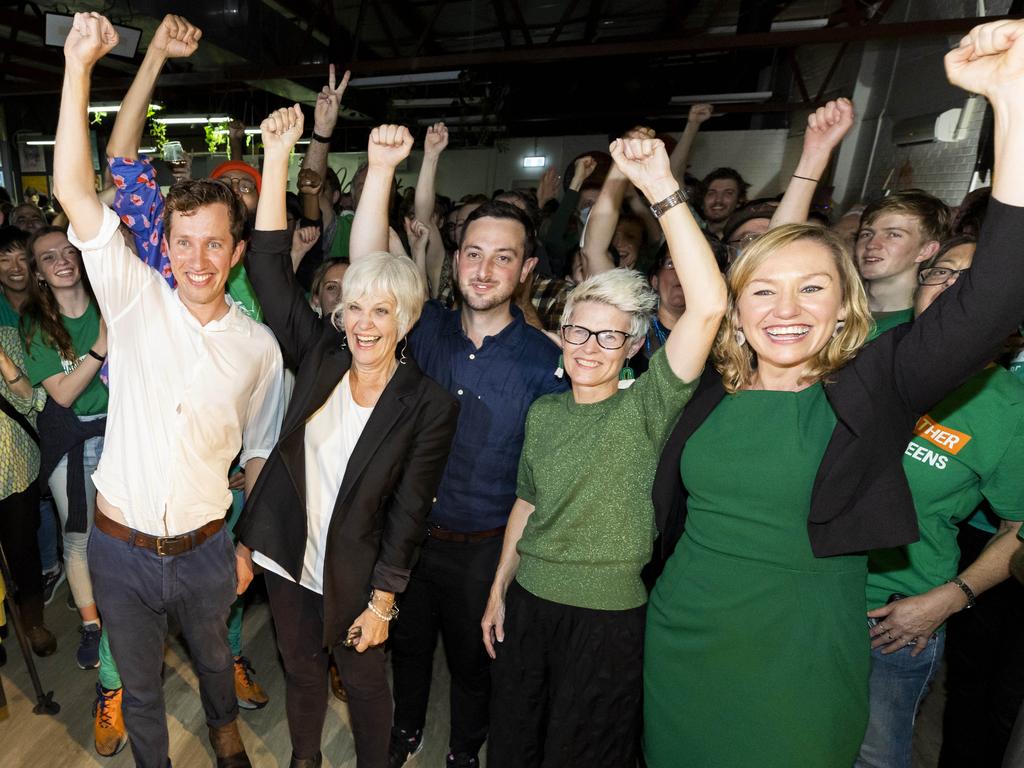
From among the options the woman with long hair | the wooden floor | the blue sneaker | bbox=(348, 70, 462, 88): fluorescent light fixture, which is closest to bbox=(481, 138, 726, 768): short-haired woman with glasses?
the wooden floor

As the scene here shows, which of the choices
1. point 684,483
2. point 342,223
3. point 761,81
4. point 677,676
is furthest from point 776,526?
point 761,81

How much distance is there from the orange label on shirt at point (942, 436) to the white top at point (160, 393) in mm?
1871

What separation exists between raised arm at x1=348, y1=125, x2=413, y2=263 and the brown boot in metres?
1.64

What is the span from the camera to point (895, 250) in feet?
7.05

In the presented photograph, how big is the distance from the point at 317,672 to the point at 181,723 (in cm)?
90

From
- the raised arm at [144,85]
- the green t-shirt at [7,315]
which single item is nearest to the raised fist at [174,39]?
the raised arm at [144,85]

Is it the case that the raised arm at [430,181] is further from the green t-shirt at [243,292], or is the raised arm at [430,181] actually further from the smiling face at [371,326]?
the smiling face at [371,326]

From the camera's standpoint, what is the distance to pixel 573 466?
1.57 m

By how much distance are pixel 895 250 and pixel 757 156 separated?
966cm

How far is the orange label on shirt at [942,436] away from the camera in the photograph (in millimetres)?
1483

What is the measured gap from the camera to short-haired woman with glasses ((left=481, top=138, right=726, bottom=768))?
1.53 meters

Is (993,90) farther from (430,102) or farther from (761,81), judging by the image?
(761,81)

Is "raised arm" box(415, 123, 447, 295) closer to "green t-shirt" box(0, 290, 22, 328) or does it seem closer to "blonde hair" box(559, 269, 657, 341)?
"blonde hair" box(559, 269, 657, 341)

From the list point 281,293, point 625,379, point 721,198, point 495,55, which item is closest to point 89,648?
point 281,293
